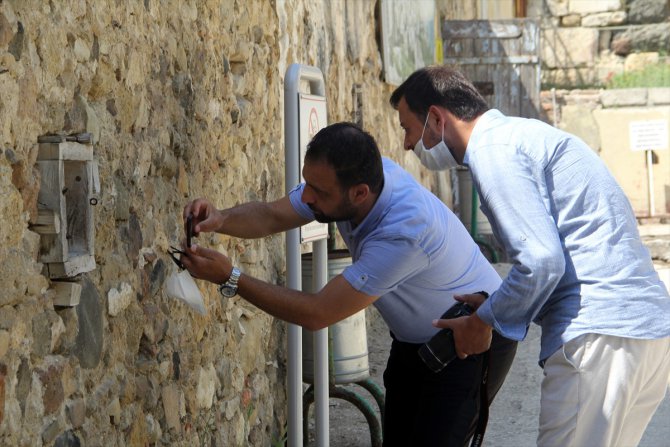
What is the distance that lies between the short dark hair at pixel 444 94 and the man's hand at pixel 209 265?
2.26 feet

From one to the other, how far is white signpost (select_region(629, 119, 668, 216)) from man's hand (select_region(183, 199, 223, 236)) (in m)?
10.1

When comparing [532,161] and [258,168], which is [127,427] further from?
[258,168]

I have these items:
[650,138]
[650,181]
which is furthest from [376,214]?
[650,181]

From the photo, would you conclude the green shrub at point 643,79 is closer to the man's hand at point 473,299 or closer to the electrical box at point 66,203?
the man's hand at point 473,299

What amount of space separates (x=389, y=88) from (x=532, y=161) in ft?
17.9

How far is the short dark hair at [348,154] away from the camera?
9.09ft

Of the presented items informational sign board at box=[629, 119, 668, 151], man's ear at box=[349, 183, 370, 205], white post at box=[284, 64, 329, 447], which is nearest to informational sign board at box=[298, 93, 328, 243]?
white post at box=[284, 64, 329, 447]

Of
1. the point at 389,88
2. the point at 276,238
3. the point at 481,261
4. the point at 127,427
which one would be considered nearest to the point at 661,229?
the point at 389,88

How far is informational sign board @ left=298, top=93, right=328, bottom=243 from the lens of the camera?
357 centimetres

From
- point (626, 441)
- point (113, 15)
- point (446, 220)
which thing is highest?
point (113, 15)

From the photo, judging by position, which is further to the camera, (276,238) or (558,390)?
(276,238)

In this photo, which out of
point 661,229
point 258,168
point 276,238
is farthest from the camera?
point 661,229

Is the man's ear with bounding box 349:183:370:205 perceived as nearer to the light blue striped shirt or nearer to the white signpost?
the light blue striped shirt

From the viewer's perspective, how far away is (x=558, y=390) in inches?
105
